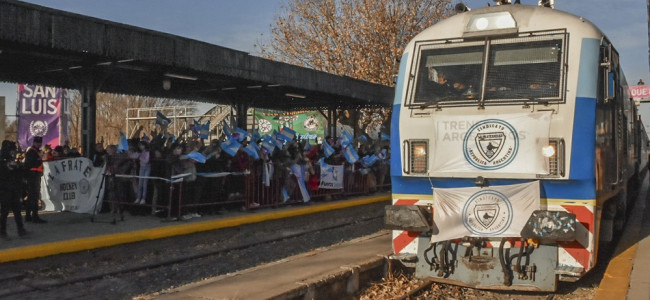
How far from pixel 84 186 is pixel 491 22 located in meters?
8.14

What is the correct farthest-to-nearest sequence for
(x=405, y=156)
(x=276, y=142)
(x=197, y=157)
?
(x=276, y=142)
(x=197, y=157)
(x=405, y=156)

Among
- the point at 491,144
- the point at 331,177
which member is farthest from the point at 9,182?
the point at 331,177

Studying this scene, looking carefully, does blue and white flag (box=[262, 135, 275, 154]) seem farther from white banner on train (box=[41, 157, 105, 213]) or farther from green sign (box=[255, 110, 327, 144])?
green sign (box=[255, 110, 327, 144])

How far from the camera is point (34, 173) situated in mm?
10492

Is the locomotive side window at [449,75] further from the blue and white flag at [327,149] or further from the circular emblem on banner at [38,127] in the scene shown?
the circular emblem on banner at [38,127]

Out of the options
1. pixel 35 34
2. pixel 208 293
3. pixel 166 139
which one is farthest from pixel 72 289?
pixel 166 139

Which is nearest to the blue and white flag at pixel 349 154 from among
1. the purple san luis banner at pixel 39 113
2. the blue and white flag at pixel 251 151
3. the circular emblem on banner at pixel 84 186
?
the blue and white flag at pixel 251 151

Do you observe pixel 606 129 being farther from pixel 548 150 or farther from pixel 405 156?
pixel 405 156

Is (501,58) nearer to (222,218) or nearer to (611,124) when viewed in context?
(611,124)

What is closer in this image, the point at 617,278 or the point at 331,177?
the point at 617,278

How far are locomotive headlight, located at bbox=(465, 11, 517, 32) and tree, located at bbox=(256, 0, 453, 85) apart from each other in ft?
64.8

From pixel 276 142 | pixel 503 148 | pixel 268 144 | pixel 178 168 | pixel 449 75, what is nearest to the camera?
pixel 503 148

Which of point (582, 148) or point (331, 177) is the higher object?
point (582, 148)

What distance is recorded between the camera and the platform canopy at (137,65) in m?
9.83
